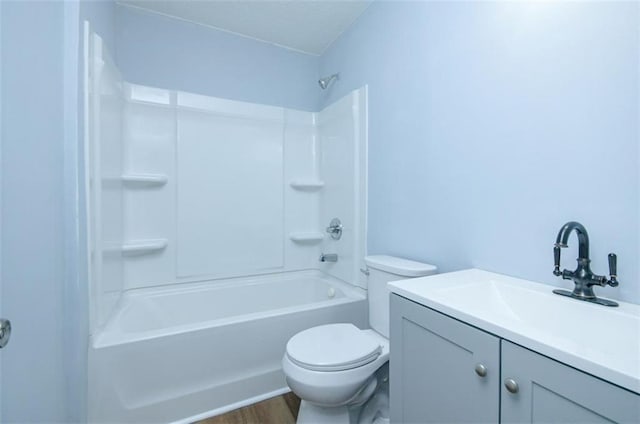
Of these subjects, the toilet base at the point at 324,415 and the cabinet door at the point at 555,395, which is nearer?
the cabinet door at the point at 555,395

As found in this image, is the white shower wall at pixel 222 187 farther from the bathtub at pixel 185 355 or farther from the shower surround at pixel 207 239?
the bathtub at pixel 185 355

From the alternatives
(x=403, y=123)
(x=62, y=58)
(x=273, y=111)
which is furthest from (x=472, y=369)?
(x=273, y=111)

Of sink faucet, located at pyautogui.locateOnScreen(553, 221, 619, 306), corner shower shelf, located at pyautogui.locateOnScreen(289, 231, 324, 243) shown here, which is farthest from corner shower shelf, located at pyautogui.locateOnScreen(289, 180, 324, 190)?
sink faucet, located at pyautogui.locateOnScreen(553, 221, 619, 306)

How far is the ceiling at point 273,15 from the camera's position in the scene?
1.85 metres

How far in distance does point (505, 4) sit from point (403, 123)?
2.12ft

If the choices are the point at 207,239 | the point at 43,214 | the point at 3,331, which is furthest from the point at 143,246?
the point at 3,331

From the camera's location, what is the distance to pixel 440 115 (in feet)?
4.47

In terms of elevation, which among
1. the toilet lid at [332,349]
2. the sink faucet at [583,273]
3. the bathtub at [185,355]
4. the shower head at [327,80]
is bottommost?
the bathtub at [185,355]

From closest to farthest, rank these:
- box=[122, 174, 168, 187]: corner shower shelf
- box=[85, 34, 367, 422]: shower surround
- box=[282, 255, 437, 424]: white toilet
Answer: box=[282, 255, 437, 424]: white toilet → box=[85, 34, 367, 422]: shower surround → box=[122, 174, 168, 187]: corner shower shelf

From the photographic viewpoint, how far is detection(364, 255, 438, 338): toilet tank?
1323 millimetres

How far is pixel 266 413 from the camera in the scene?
152 cm

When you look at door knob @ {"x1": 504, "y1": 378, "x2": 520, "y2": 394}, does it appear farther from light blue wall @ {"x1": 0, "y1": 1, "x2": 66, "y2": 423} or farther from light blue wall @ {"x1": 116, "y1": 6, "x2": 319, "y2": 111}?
light blue wall @ {"x1": 116, "y1": 6, "x2": 319, "y2": 111}

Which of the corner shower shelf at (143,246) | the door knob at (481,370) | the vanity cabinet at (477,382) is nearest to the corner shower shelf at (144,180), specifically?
the corner shower shelf at (143,246)

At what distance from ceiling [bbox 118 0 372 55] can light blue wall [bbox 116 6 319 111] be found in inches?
3.1
